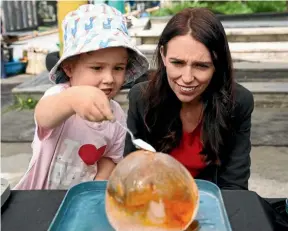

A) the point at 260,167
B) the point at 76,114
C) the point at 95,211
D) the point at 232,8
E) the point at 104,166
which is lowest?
the point at 260,167

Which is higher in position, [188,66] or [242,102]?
[188,66]

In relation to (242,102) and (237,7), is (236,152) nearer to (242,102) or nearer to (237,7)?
(242,102)

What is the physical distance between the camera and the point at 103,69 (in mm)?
1361

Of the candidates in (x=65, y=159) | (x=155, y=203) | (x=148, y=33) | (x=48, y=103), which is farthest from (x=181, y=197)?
(x=148, y=33)

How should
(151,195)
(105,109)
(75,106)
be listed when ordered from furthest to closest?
(75,106) < (105,109) < (151,195)

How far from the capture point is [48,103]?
120 centimetres

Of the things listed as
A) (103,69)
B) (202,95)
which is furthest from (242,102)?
(103,69)

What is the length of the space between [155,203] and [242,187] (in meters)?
0.79

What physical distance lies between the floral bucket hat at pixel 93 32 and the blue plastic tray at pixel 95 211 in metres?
0.46

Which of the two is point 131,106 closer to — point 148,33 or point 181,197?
point 181,197

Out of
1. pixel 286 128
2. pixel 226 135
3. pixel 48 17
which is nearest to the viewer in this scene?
pixel 226 135

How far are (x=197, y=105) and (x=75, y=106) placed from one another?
672mm

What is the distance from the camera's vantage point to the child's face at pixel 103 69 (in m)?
1.34

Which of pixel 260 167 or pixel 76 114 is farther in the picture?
pixel 260 167
